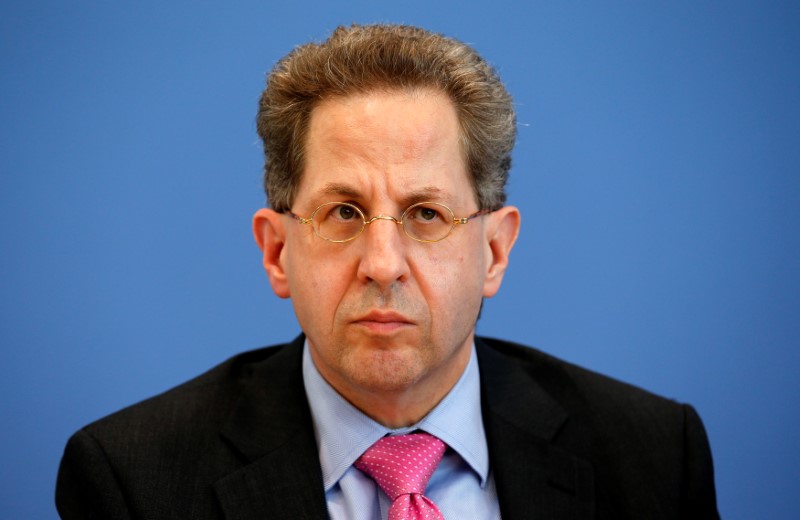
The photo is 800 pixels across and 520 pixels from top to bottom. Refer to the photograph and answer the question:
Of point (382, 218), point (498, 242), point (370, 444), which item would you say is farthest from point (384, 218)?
point (370, 444)

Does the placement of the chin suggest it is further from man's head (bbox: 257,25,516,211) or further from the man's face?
man's head (bbox: 257,25,516,211)

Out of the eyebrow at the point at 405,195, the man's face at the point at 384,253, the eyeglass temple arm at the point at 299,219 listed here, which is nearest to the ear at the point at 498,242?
the man's face at the point at 384,253

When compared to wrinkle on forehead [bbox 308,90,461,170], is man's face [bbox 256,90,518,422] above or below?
below

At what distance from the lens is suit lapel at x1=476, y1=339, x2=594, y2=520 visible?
2.64 m

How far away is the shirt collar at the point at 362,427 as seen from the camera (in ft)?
8.48

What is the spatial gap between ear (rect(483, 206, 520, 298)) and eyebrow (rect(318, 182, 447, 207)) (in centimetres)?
28

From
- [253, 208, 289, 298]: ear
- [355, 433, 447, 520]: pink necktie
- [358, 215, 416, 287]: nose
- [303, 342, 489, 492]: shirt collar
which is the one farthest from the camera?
[253, 208, 289, 298]: ear

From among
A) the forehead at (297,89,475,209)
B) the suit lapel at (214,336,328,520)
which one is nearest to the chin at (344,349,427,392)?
the suit lapel at (214,336,328,520)

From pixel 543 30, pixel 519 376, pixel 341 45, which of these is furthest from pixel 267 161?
pixel 543 30

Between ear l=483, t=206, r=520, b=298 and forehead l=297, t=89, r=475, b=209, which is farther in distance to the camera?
ear l=483, t=206, r=520, b=298

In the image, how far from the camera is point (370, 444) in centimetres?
258

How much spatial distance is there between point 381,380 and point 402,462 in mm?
252

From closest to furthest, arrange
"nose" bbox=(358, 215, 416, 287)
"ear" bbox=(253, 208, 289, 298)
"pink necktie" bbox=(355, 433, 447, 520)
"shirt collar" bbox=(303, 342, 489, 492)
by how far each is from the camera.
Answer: "nose" bbox=(358, 215, 416, 287)
"pink necktie" bbox=(355, 433, 447, 520)
"shirt collar" bbox=(303, 342, 489, 492)
"ear" bbox=(253, 208, 289, 298)

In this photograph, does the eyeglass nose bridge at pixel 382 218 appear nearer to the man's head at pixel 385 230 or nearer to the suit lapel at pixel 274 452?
the man's head at pixel 385 230
